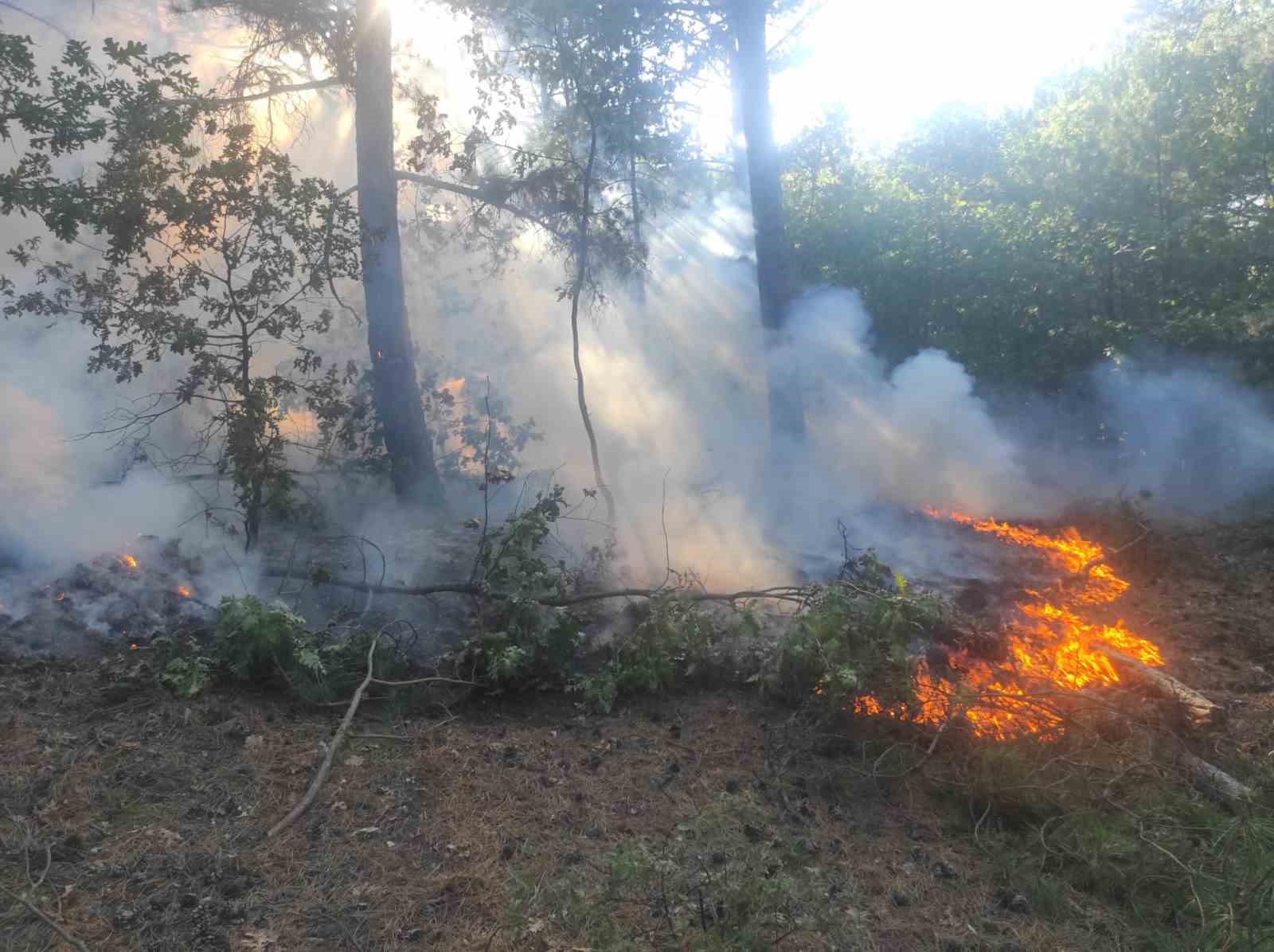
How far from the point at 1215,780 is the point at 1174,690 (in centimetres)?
68

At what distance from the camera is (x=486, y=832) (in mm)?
3904

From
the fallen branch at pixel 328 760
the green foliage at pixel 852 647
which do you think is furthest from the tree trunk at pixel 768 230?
the fallen branch at pixel 328 760

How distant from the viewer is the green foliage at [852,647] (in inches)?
190

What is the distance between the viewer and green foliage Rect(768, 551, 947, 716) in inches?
190

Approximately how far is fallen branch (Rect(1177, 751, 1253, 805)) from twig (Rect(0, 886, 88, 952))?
5.10 meters

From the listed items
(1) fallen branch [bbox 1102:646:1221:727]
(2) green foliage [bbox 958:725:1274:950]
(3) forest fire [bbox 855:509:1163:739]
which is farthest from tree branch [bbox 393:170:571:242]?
(2) green foliage [bbox 958:725:1274:950]

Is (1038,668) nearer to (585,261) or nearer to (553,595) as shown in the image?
(553,595)

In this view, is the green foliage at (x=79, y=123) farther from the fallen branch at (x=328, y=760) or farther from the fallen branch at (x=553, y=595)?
the fallen branch at (x=328, y=760)

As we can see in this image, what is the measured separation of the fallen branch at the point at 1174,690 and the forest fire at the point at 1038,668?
129mm

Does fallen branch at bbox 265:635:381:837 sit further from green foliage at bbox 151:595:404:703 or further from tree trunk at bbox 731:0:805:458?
tree trunk at bbox 731:0:805:458

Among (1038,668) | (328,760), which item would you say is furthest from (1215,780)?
Answer: (328,760)

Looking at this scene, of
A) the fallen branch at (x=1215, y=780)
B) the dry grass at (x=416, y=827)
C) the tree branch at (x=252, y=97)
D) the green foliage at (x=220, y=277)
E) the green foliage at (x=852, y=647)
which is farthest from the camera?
A: the tree branch at (x=252, y=97)

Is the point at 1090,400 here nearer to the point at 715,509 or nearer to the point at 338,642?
the point at 715,509

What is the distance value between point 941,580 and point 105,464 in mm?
7995
